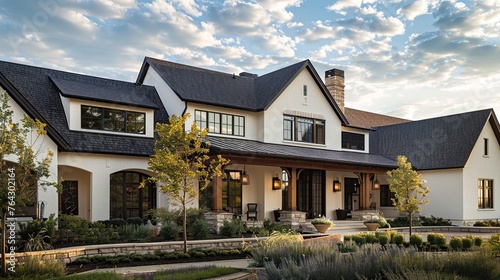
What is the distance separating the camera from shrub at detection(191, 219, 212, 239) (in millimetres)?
16300

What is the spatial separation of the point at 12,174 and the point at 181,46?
10.5m

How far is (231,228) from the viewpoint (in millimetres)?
17062

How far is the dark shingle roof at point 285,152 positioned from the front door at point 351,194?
63.4 inches

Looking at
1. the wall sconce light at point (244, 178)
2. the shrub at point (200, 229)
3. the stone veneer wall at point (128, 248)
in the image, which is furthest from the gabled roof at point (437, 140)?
the shrub at point (200, 229)

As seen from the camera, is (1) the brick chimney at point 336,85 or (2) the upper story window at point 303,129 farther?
(1) the brick chimney at point 336,85

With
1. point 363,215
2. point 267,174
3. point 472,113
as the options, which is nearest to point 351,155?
point 363,215

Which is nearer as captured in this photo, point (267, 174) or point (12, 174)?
point (12, 174)

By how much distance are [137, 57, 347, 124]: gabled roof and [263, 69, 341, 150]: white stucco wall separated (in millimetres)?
324

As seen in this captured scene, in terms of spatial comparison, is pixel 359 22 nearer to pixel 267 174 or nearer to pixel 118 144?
pixel 267 174

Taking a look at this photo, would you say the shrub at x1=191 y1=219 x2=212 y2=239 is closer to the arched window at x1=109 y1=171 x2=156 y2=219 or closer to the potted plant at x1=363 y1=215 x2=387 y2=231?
the arched window at x1=109 y1=171 x2=156 y2=219

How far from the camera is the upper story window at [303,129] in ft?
79.3

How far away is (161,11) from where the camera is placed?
1611 centimetres

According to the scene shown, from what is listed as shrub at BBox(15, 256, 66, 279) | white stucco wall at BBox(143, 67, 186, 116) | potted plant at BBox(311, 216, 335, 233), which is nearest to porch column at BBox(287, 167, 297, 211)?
potted plant at BBox(311, 216, 335, 233)

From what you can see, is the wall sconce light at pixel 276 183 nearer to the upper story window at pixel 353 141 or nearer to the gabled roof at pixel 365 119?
the upper story window at pixel 353 141
